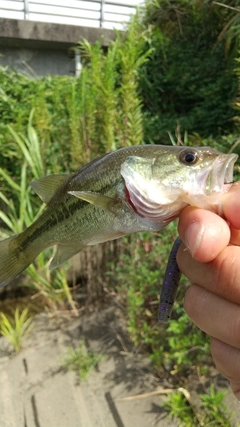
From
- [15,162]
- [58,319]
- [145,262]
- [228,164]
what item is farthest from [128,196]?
[15,162]

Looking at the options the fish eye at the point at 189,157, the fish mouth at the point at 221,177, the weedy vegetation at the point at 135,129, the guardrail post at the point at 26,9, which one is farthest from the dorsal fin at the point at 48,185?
the guardrail post at the point at 26,9

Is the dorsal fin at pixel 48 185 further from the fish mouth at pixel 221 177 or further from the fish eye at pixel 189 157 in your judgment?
the fish mouth at pixel 221 177

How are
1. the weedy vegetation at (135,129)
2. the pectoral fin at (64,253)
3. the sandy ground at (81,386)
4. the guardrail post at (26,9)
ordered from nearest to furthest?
the pectoral fin at (64,253) < the sandy ground at (81,386) < the weedy vegetation at (135,129) < the guardrail post at (26,9)

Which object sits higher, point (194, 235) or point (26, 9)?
point (26, 9)

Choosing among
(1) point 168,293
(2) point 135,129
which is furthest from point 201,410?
(2) point 135,129

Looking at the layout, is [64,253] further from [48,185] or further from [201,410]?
[201,410]

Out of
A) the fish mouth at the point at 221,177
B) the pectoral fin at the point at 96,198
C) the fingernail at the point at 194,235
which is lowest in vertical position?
the fingernail at the point at 194,235

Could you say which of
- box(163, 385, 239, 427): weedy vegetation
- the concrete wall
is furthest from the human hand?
the concrete wall
